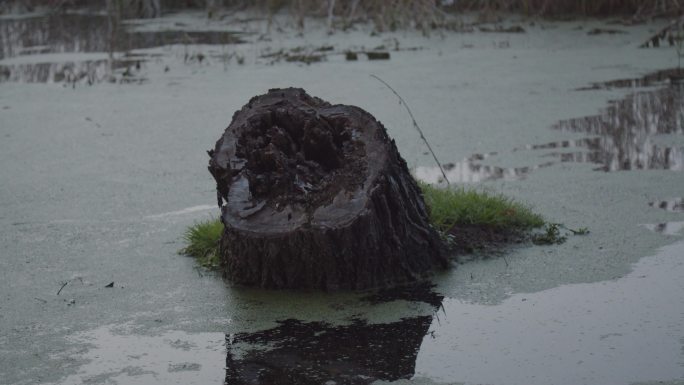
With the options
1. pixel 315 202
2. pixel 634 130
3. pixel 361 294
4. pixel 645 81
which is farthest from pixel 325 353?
pixel 645 81

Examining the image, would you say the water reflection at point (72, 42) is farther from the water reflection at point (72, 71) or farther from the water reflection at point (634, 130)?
the water reflection at point (634, 130)

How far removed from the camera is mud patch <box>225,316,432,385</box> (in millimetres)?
2609

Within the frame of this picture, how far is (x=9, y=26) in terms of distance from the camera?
1262cm

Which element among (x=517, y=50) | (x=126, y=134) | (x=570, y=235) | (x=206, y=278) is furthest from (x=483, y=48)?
(x=206, y=278)

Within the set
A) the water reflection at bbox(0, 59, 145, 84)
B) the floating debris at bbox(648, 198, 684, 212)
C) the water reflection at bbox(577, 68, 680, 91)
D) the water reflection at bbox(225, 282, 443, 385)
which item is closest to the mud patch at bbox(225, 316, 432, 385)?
the water reflection at bbox(225, 282, 443, 385)

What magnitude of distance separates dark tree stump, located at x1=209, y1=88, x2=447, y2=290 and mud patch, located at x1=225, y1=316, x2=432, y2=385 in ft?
0.94

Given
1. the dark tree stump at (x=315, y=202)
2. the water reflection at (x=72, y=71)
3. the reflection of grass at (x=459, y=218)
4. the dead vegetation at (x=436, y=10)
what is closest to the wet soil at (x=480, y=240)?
the reflection of grass at (x=459, y=218)

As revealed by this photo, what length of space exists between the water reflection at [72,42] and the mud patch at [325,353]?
5500mm

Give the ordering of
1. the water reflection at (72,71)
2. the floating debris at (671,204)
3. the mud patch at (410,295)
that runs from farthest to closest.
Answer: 1. the water reflection at (72,71)
2. the floating debris at (671,204)
3. the mud patch at (410,295)

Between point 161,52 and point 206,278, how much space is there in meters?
6.47

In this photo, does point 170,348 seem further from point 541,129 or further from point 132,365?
point 541,129

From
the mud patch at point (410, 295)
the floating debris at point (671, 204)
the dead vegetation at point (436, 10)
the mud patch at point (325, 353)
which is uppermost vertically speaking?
the dead vegetation at point (436, 10)

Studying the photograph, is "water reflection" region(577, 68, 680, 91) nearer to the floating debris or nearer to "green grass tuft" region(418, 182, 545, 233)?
the floating debris

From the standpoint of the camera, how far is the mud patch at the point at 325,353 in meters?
2.61
